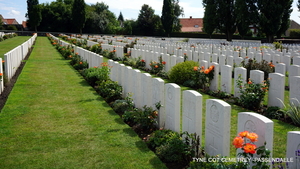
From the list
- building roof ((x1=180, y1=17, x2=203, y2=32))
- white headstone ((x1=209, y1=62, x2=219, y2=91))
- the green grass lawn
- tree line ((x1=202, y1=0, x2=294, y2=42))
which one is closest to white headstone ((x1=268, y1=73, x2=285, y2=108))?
white headstone ((x1=209, y1=62, x2=219, y2=91))

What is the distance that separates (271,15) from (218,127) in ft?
111

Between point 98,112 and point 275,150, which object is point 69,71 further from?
point 275,150

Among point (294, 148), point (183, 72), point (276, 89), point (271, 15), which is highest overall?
point (271, 15)

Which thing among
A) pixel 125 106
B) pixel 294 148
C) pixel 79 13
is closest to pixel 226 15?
pixel 79 13

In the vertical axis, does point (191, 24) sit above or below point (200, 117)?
above

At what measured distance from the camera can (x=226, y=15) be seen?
42.4m

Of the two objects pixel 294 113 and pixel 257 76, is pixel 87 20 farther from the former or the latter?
pixel 294 113

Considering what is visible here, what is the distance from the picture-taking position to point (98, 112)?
7.21m

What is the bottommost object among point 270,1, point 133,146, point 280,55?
point 133,146

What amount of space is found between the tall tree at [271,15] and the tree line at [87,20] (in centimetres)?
2828

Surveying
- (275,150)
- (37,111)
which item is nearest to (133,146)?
(275,150)

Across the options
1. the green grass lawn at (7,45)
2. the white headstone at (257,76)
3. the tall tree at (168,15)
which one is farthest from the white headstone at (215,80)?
the tall tree at (168,15)

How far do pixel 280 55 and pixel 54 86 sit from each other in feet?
31.5

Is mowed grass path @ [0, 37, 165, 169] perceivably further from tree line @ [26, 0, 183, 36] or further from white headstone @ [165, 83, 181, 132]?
tree line @ [26, 0, 183, 36]
